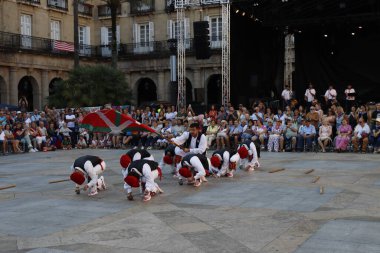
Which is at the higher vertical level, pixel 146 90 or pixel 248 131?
pixel 146 90

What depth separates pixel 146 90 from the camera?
1816 inches

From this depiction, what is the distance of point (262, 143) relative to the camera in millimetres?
20562

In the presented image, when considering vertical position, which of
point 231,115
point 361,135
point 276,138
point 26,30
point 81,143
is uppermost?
point 26,30

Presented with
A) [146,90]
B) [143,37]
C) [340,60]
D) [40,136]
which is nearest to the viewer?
[40,136]

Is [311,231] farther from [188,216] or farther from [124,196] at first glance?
[124,196]

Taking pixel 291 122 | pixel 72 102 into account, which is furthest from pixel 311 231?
pixel 72 102

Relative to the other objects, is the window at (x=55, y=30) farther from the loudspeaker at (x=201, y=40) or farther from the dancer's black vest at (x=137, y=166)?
the dancer's black vest at (x=137, y=166)

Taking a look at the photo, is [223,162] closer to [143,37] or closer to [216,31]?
[216,31]

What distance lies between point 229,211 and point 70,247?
10.1ft

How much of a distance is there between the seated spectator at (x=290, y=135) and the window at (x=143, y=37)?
24.9 metres

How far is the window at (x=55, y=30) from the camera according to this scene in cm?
4095

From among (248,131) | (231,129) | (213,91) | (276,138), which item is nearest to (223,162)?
(276,138)

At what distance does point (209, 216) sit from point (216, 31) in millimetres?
33013

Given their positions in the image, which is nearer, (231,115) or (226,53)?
(231,115)
